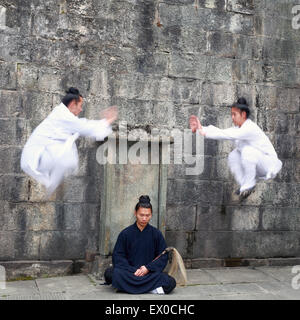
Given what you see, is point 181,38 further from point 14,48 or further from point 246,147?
point 14,48

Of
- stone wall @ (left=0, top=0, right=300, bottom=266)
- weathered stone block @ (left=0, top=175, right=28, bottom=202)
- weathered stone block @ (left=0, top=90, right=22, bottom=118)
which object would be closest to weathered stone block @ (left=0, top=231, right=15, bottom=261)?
stone wall @ (left=0, top=0, right=300, bottom=266)

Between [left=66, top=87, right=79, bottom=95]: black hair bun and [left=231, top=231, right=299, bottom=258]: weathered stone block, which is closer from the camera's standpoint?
[left=66, top=87, right=79, bottom=95]: black hair bun

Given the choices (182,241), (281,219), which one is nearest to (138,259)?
(182,241)

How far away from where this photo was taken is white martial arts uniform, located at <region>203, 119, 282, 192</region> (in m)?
6.98

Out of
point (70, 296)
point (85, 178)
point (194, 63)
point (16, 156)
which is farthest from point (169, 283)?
point (194, 63)

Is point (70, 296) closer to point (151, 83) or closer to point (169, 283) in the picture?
point (169, 283)

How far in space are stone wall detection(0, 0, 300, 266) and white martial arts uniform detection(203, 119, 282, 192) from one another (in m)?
0.55

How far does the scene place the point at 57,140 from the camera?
6.57 meters

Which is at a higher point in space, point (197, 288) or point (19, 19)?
point (19, 19)

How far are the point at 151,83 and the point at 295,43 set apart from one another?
2806mm

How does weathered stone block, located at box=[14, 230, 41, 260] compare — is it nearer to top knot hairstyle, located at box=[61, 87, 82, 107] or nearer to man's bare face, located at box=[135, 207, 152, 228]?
man's bare face, located at box=[135, 207, 152, 228]

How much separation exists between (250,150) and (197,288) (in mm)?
A: 2228

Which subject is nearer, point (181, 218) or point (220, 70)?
point (181, 218)

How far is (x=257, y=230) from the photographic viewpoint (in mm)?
7980
